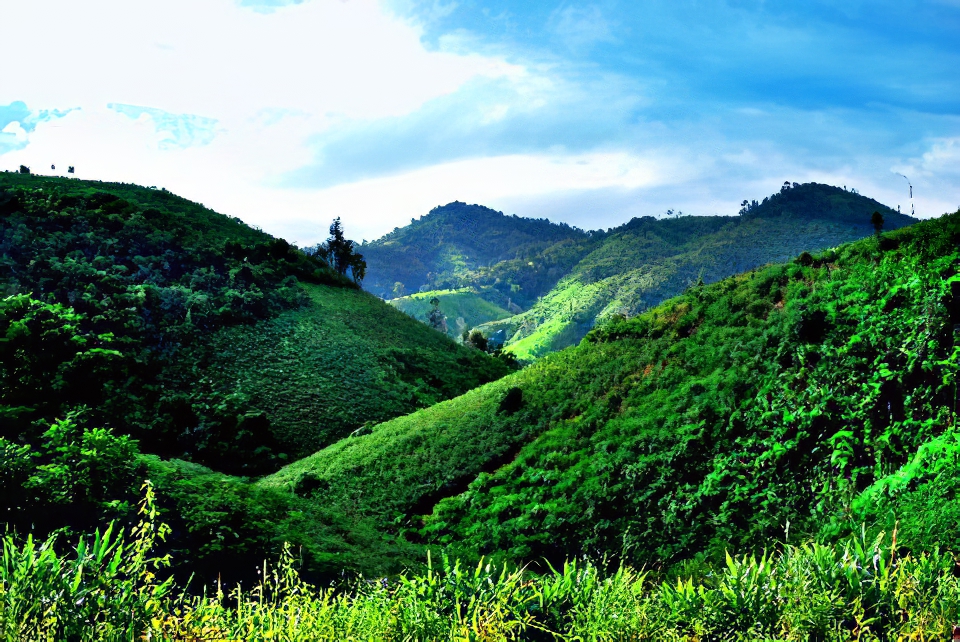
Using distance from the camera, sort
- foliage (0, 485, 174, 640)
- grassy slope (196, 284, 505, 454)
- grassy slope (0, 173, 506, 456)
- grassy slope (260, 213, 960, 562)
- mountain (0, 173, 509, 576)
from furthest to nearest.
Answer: grassy slope (196, 284, 505, 454) → grassy slope (0, 173, 506, 456) → mountain (0, 173, 509, 576) → grassy slope (260, 213, 960, 562) → foliage (0, 485, 174, 640)

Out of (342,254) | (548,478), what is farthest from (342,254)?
(548,478)

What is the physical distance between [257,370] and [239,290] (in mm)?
12503

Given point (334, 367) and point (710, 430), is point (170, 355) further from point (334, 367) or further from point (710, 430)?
point (710, 430)

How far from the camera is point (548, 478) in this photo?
82.3 feet

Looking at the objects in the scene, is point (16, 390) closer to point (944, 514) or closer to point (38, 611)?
point (38, 611)

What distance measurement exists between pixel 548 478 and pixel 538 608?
1598cm

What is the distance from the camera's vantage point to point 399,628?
8992mm

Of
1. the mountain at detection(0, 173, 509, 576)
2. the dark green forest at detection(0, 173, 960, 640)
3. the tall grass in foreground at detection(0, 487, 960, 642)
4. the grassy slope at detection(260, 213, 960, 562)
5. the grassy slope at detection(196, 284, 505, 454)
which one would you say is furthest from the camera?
the grassy slope at detection(196, 284, 505, 454)

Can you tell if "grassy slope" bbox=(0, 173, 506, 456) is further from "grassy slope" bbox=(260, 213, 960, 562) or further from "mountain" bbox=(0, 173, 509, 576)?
"grassy slope" bbox=(260, 213, 960, 562)

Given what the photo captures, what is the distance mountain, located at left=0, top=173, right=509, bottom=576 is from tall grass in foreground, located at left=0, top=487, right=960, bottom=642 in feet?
39.7

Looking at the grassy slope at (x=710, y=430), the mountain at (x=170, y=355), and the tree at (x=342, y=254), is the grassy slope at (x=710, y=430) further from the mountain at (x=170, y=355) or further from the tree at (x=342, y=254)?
the tree at (x=342, y=254)

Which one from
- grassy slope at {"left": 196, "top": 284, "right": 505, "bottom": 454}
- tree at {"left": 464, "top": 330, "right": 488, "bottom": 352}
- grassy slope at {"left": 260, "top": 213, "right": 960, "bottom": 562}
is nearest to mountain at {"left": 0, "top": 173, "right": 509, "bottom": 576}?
grassy slope at {"left": 196, "top": 284, "right": 505, "bottom": 454}

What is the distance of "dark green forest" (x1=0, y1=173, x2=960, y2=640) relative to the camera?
8969 millimetres

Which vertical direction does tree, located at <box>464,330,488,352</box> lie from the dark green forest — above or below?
above
